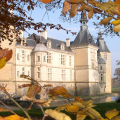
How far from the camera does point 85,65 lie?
3020cm

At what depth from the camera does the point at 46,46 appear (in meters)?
28.6

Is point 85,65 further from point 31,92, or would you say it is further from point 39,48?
point 31,92

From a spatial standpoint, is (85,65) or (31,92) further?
(85,65)

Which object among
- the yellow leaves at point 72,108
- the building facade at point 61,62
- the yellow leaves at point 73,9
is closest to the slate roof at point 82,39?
the building facade at point 61,62

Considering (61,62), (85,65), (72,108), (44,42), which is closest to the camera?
(72,108)

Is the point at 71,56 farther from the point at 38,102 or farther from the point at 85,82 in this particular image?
the point at 38,102

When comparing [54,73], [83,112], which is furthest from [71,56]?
[83,112]

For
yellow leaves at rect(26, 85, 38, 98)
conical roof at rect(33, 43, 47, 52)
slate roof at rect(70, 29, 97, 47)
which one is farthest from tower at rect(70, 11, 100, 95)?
yellow leaves at rect(26, 85, 38, 98)

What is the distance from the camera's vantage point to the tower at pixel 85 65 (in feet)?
98.9

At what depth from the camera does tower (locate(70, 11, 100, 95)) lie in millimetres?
30141

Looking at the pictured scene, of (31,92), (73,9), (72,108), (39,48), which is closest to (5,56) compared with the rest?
(31,92)

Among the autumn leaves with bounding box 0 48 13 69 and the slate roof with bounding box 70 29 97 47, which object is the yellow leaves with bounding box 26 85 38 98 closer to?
the autumn leaves with bounding box 0 48 13 69

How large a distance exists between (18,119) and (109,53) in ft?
128

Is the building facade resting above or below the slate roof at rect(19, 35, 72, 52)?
below
